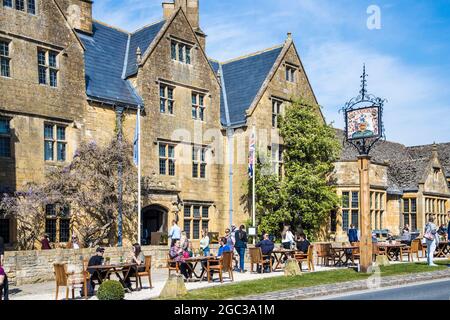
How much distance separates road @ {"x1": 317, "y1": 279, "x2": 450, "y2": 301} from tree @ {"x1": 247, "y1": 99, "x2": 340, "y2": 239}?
584 inches

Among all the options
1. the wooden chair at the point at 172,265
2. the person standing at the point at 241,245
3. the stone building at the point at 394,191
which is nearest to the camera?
the wooden chair at the point at 172,265

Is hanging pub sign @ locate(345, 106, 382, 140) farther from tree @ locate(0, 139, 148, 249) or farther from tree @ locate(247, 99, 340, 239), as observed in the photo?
tree @ locate(247, 99, 340, 239)

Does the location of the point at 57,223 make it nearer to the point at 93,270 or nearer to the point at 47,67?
the point at 47,67

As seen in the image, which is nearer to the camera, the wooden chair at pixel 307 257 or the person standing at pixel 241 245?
the wooden chair at pixel 307 257

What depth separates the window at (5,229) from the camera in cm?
2452

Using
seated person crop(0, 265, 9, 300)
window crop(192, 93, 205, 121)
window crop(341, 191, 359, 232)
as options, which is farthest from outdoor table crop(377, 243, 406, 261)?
seated person crop(0, 265, 9, 300)

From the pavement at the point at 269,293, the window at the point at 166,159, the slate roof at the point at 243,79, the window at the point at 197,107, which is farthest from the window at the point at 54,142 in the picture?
the slate roof at the point at 243,79

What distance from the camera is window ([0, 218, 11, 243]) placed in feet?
80.4

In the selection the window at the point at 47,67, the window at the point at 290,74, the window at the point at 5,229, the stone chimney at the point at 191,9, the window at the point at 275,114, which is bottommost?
the window at the point at 5,229

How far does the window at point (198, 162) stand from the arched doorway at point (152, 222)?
2.81m

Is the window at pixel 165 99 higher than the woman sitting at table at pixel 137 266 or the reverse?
higher

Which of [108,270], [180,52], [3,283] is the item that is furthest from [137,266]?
[180,52]

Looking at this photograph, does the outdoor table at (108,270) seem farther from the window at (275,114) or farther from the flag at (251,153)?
the window at (275,114)

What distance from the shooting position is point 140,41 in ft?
108
